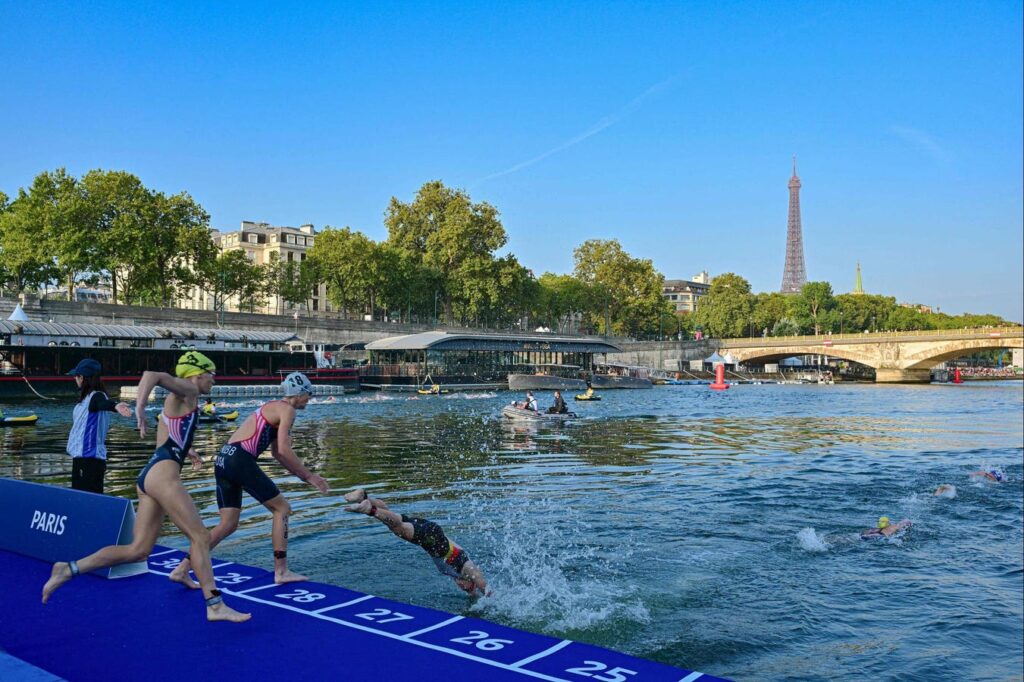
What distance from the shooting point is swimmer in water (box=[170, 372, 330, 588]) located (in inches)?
329

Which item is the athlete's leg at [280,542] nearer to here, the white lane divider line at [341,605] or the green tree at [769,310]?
the white lane divider line at [341,605]

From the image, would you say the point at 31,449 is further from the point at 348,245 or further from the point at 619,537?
the point at 348,245

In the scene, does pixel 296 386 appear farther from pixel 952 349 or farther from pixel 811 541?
pixel 952 349

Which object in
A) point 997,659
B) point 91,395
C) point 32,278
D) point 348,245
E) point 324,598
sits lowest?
point 997,659

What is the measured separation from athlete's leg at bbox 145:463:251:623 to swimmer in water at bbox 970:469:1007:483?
73.9 ft

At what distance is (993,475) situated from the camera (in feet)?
74.1

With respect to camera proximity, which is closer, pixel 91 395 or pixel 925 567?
pixel 91 395

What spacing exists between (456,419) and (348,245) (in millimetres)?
53456

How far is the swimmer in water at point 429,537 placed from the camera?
8.00m

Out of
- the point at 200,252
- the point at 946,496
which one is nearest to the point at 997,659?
the point at 946,496

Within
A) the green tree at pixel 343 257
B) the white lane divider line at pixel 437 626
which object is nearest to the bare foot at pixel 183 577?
the white lane divider line at pixel 437 626

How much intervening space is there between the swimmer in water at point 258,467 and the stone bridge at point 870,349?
112 metres

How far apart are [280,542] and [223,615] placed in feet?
5.40

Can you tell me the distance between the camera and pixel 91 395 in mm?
10031
